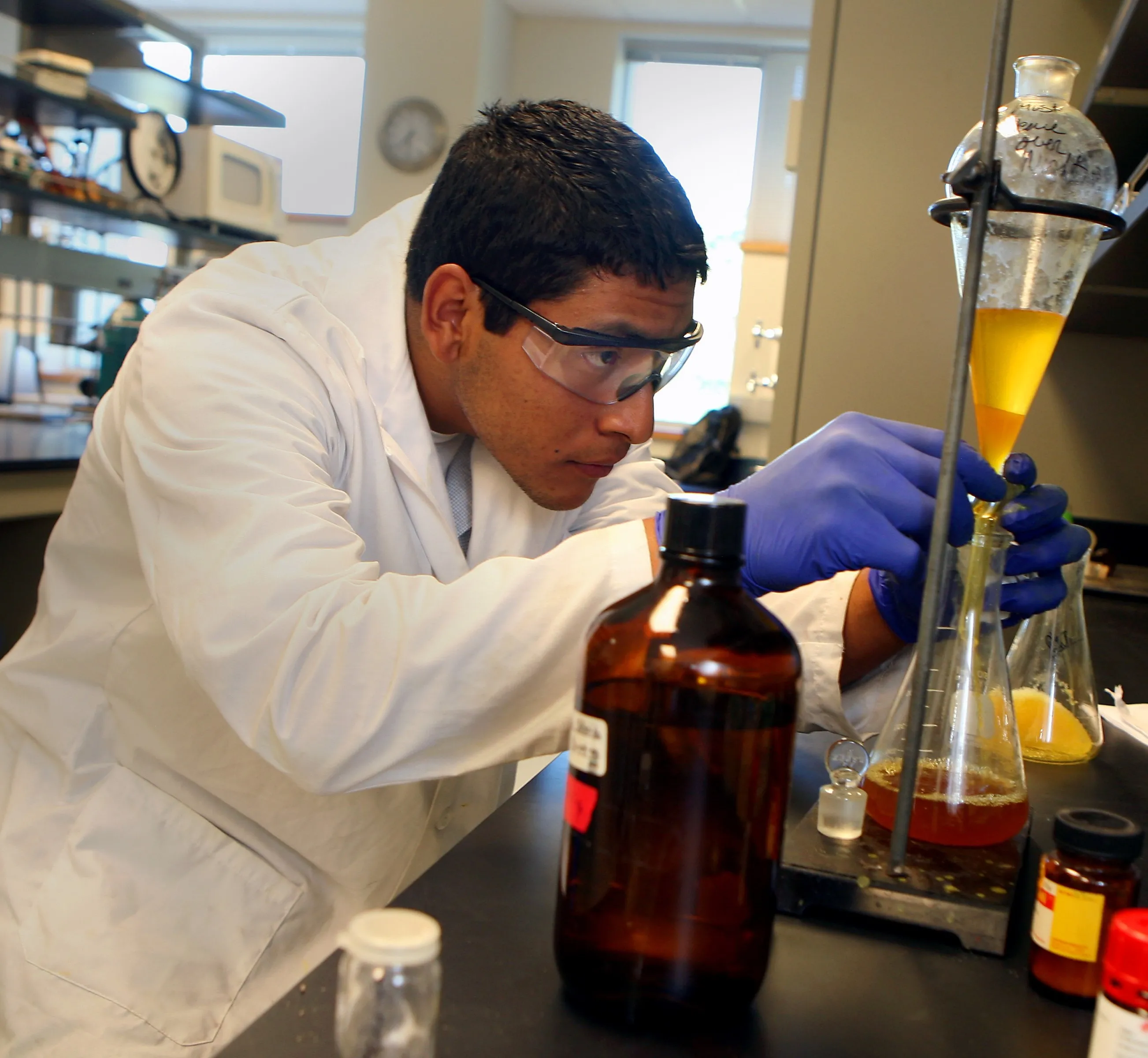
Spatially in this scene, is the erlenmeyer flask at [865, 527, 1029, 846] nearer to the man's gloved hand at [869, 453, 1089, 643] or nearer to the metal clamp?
the man's gloved hand at [869, 453, 1089, 643]

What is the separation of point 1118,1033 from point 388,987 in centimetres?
32

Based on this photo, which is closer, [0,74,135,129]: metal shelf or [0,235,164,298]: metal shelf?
[0,74,135,129]: metal shelf

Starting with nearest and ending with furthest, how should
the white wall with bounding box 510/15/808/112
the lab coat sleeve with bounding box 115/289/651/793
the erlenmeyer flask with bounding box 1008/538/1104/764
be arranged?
1. the lab coat sleeve with bounding box 115/289/651/793
2. the erlenmeyer flask with bounding box 1008/538/1104/764
3. the white wall with bounding box 510/15/808/112

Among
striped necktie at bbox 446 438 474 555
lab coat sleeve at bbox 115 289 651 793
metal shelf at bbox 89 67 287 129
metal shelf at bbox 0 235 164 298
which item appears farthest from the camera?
metal shelf at bbox 89 67 287 129

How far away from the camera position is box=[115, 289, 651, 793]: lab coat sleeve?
2.78ft

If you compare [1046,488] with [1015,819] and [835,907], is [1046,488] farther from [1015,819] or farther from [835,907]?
[835,907]

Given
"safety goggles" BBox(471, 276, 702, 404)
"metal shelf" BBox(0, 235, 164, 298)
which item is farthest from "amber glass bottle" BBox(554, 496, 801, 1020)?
"metal shelf" BBox(0, 235, 164, 298)

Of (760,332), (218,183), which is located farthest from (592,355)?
(760,332)

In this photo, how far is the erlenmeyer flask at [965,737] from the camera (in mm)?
739

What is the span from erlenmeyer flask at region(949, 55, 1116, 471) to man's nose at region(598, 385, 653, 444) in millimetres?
479

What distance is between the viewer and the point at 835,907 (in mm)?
684

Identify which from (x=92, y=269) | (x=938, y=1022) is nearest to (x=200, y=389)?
(x=938, y=1022)

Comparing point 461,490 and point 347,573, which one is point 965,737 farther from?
point 461,490

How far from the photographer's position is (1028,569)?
3.25 feet
